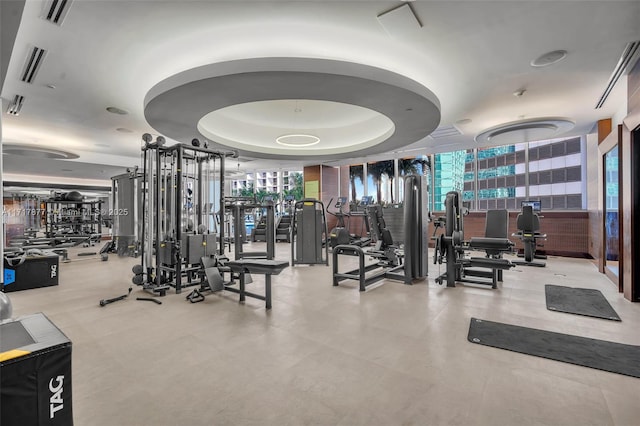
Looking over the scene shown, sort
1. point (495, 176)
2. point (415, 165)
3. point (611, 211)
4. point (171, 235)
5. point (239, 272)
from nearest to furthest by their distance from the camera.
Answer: point (239, 272) → point (171, 235) → point (611, 211) → point (415, 165) → point (495, 176)

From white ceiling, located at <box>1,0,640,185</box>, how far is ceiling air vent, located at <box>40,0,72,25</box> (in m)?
0.07

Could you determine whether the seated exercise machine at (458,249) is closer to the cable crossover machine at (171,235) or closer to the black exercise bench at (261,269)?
the black exercise bench at (261,269)

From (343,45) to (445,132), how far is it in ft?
15.8

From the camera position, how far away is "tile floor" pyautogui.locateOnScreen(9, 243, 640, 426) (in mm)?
1771

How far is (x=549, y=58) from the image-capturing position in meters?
3.90

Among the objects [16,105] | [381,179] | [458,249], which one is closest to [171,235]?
[16,105]

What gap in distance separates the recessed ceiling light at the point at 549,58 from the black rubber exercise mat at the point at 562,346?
11.3ft

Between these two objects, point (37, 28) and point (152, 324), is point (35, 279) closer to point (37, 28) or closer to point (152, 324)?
point (152, 324)

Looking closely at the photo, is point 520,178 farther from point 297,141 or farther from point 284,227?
point 284,227

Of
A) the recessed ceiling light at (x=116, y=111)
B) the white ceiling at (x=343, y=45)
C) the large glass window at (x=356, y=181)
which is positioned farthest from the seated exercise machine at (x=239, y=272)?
the large glass window at (x=356, y=181)

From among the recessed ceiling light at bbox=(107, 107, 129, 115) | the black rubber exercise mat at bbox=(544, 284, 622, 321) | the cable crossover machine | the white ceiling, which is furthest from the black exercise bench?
the recessed ceiling light at bbox=(107, 107, 129, 115)

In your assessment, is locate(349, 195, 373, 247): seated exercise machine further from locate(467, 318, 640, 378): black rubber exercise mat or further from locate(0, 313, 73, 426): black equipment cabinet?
locate(0, 313, 73, 426): black equipment cabinet

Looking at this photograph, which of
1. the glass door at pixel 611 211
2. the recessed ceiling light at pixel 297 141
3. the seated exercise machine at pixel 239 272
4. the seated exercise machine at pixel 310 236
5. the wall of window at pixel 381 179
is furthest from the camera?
the wall of window at pixel 381 179

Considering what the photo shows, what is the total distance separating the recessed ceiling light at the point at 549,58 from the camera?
12.4ft
